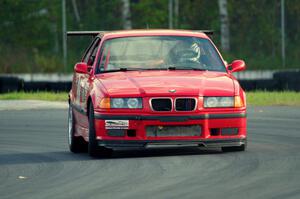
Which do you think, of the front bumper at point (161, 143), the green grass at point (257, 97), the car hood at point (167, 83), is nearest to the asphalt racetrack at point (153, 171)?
the front bumper at point (161, 143)

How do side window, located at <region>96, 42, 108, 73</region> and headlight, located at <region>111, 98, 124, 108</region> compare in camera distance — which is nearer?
headlight, located at <region>111, 98, 124, 108</region>

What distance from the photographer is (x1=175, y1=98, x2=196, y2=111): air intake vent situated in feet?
44.3

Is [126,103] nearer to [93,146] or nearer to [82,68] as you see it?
[93,146]

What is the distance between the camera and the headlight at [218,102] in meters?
13.6

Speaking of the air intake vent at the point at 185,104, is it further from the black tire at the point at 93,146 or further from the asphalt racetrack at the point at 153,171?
the black tire at the point at 93,146

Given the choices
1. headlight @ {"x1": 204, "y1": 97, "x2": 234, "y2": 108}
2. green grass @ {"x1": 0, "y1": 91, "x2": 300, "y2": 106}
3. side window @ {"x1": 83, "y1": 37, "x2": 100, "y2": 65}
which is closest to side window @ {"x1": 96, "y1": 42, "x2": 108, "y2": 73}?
side window @ {"x1": 83, "y1": 37, "x2": 100, "y2": 65}

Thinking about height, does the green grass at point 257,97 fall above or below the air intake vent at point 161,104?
below

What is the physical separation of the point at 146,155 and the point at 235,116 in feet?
3.73

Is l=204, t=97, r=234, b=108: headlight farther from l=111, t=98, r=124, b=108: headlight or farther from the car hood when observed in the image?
l=111, t=98, r=124, b=108: headlight

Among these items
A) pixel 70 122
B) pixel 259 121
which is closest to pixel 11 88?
pixel 259 121

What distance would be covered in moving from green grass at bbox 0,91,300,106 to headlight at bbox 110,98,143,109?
12831mm

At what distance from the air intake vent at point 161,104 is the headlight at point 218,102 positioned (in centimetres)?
41

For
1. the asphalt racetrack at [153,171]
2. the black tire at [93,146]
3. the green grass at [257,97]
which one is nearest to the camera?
the asphalt racetrack at [153,171]

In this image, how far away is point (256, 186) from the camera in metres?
10.5
